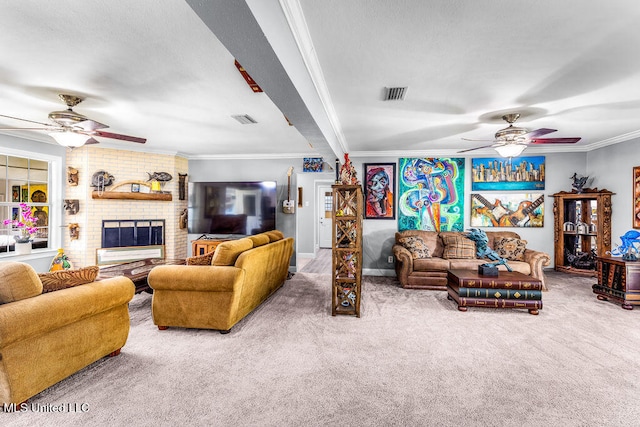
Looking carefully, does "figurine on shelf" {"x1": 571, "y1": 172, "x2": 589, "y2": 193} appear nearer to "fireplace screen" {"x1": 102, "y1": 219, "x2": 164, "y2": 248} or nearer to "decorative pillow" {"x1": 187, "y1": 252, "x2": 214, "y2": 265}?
"decorative pillow" {"x1": 187, "y1": 252, "x2": 214, "y2": 265}

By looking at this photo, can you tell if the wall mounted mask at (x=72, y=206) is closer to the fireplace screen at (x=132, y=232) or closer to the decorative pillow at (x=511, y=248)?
the fireplace screen at (x=132, y=232)

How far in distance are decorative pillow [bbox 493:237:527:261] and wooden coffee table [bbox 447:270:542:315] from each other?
1228 mm

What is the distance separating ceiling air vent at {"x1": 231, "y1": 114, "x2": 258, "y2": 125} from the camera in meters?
3.70

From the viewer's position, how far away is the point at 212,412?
184cm

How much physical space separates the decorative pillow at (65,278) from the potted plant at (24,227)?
A: 315 cm

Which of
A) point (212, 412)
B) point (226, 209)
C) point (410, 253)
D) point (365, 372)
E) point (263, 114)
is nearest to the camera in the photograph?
point (212, 412)

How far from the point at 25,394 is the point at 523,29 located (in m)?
3.78

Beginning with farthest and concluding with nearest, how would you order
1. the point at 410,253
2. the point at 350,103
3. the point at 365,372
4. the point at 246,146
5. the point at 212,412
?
the point at 246,146 → the point at 410,253 → the point at 350,103 → the point at 365,372 → the point at 212,412

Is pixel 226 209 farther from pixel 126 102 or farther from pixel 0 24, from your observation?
pixel 0 24

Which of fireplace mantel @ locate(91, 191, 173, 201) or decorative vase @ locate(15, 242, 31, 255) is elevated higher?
fireplace mantel @ locate(91, 191, 173, 201)

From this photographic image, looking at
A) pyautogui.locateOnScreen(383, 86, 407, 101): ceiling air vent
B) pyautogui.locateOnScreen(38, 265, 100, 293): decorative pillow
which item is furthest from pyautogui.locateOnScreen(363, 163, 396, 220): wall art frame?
pyautogui.locateOnScreen(38, 265, 100, 293): decorative pillow

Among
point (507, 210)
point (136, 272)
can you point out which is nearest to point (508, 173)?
point (507, 210)

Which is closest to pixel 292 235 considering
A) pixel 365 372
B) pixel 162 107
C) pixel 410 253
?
pixel 410 253

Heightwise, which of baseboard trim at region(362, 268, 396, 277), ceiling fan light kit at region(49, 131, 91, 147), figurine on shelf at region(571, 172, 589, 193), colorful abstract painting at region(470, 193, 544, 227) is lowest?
baseboard trim at region(362, 268, 396, 277)
